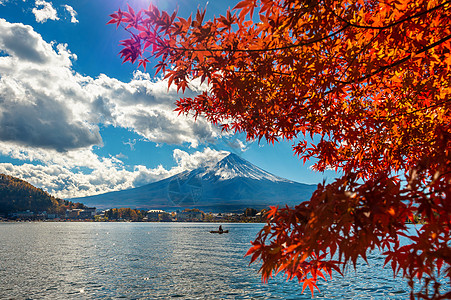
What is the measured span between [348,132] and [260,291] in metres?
20.1

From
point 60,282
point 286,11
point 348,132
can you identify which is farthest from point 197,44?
point 60,282

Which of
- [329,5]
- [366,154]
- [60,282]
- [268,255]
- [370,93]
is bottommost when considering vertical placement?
[60,282]

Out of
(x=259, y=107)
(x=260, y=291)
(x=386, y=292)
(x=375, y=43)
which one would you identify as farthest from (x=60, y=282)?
(x=375, y=43)

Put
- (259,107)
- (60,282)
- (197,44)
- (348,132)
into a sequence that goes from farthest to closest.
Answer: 1. (60,282)
2. (348,132)
3. (259,107)
4. (197,44)

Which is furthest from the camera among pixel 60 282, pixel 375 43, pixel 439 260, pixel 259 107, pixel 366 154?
pixel 60 282

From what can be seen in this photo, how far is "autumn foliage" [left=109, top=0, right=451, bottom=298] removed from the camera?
2941 mm

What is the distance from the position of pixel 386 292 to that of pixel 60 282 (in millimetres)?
28609

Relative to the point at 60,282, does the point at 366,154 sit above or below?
above

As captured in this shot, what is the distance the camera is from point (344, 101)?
6.19 m

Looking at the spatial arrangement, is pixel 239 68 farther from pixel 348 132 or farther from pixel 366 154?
pixel 366 154

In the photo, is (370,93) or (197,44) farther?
(370,93)

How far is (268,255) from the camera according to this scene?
12.7 ft

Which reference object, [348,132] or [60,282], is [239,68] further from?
[60,282]

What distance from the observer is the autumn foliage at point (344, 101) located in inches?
116
